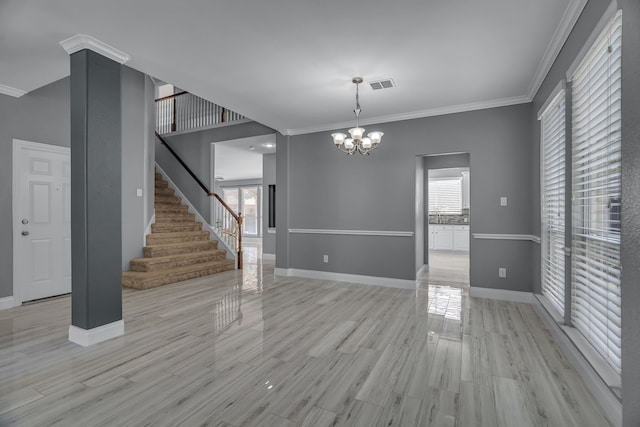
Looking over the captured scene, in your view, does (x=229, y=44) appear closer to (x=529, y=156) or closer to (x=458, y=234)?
(x=529, y=156)

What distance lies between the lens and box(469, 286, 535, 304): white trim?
4184 mm

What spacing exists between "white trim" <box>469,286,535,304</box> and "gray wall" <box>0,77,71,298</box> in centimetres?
607

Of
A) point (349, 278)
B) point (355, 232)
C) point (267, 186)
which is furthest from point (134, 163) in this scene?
point (349, 278)

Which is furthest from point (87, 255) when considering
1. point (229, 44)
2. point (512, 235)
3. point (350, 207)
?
point (512, 235)

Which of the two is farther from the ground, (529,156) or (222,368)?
(529,156)

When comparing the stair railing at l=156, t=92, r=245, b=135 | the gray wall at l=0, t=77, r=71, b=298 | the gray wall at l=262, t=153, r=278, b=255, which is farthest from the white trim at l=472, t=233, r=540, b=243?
the gray wall at l=0, t=77, r=71, b=298

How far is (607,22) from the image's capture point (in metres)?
1.87

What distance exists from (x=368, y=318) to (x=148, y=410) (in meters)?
2.29

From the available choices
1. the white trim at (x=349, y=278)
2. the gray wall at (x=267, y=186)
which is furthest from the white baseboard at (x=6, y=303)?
the gray wall at (x=267, y=186)

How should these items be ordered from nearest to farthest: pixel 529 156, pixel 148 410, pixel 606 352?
1. pixel 148 410
2. pixel 606 352
3. pixel 529 156

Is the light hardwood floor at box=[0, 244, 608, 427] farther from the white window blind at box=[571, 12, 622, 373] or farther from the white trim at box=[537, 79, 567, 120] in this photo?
the white trim at box=[537, 79, 567, 120]

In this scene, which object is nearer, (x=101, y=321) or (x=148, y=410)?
(x=148, y=410)

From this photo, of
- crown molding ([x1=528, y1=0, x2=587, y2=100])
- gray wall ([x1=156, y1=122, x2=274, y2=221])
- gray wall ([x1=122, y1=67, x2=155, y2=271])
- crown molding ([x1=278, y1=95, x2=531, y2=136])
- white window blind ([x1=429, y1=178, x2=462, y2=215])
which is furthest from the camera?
white window blind ([x1=429, y1=178, x2=462, y2=215])

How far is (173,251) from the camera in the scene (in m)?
5.86
